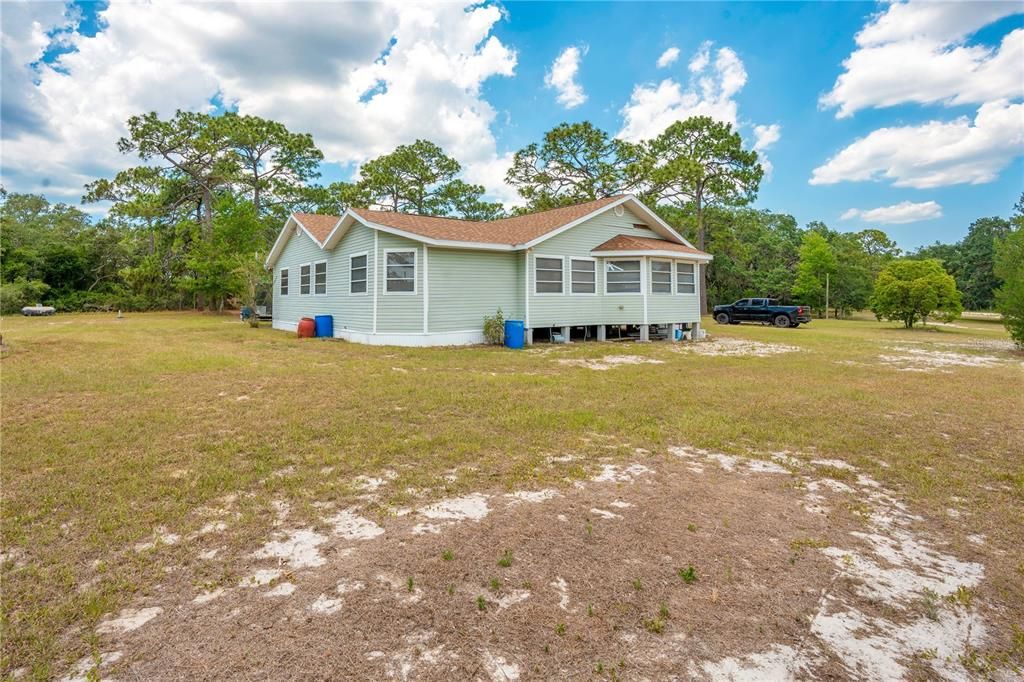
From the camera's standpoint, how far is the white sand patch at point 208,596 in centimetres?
243

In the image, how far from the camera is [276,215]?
3241 centimetres

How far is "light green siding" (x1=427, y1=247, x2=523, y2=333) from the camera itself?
538 inches

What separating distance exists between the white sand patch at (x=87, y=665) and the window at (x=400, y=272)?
11796 mm

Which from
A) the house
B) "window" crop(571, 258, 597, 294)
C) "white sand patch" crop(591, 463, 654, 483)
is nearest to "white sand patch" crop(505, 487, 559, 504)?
"white sand patch" crop(591, 463, 654, 483)

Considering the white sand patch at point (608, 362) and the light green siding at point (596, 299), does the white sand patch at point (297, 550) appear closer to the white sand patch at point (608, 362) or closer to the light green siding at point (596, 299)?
the white sand patch at point (608, 362)

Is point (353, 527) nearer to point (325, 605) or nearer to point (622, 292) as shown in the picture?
point (325, 605)

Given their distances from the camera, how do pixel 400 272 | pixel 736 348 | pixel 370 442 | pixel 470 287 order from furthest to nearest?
1. pixel 736 348
2. pixel 470 287
3. pixel 400 272
4. pixel 370 442

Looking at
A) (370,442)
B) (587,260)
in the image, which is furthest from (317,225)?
(370,442)

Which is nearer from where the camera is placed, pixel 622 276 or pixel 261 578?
pixel 261 578

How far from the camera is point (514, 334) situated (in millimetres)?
14102

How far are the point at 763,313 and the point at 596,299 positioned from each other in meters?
15.5

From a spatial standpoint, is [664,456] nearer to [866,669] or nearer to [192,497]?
[866,669]

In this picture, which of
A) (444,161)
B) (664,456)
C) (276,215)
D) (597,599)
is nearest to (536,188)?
(444,161)

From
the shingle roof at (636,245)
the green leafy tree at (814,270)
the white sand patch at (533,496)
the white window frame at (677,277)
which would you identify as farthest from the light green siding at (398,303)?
the green leafy tree at (814,270)
